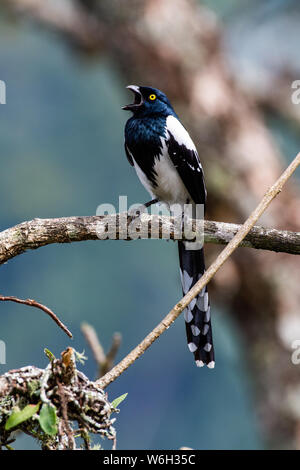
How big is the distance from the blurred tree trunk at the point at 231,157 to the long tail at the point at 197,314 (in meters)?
1.44

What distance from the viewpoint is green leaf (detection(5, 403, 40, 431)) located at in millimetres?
1150

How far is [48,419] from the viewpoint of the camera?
44.8 inches

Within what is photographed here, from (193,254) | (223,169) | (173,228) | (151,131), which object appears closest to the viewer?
(173,228)

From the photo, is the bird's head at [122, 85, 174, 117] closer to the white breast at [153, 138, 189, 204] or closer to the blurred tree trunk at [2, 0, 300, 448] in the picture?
the white breast at [153, 138, 189, 204]

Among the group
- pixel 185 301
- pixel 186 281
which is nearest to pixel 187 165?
pixel 186 281

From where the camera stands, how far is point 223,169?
4.11 meters

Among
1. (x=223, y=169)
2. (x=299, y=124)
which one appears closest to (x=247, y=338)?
(x=223, y=169)

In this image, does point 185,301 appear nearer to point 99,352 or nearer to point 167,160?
point 99,352

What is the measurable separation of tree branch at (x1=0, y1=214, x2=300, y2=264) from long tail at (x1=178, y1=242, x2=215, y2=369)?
547mm

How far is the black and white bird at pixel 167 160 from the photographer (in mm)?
2420

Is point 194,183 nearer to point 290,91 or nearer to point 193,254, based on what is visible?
point 193,254

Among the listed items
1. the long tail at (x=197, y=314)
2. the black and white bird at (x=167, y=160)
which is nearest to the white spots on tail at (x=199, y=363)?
the long tail at (x=197, y=314)

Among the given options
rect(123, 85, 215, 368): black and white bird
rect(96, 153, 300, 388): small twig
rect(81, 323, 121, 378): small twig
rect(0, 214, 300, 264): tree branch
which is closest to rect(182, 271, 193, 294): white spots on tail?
rect(123, 85, 215, 368): black and white bird
